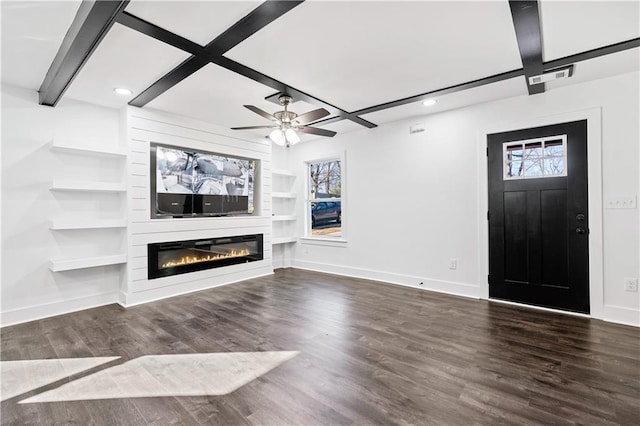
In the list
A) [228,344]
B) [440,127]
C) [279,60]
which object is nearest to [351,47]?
[279,60]

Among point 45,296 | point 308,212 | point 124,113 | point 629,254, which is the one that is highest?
point 124,113

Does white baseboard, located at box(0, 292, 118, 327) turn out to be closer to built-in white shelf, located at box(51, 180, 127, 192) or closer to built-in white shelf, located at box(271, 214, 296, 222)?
built-in white shelf, located at box(51, 180, 127, 192)

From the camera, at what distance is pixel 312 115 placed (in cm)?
338

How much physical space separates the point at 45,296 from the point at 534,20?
545 centimetres

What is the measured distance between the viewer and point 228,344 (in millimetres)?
2684

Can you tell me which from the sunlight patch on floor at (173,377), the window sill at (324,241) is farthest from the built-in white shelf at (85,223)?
the window sill at (324,241)

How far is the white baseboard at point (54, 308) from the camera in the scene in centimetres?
324

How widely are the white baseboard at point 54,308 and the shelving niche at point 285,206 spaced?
9.81ft

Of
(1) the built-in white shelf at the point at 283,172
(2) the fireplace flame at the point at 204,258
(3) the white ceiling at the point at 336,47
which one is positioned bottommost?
(2) the fireplace flame at the point at 204,258

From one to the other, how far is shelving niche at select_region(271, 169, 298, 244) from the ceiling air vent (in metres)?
4.23

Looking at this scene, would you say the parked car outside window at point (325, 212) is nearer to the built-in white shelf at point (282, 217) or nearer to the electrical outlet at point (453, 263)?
the built-in white shelf at point (282, 217)

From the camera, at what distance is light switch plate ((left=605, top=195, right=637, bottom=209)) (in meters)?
3.09

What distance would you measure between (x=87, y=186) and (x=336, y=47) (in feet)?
10.7

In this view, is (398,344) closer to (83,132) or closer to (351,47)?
(351,47)
